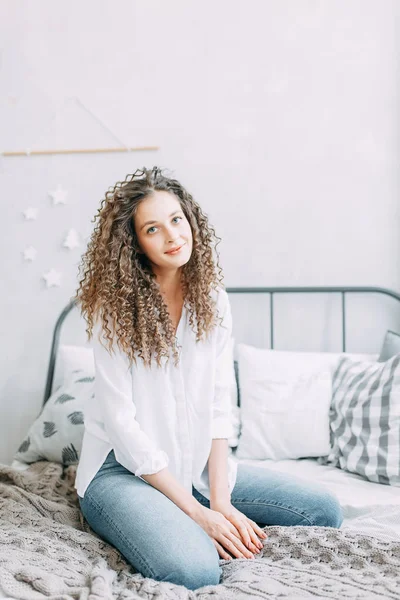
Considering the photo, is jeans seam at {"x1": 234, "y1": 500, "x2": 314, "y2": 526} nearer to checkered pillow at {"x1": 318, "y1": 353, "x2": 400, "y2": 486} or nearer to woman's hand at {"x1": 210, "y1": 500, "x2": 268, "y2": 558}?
woman's hand at {"x1": 210, "y1": 500, "x2": 268, "y2": 558}

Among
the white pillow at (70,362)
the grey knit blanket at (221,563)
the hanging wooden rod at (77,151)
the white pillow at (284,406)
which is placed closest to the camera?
the grey knit blanket at (221,563)

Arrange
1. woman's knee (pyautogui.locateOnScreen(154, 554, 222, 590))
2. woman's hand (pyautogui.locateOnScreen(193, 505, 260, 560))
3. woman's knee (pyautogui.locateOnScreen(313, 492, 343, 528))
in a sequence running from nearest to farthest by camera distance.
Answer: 1. woman's knee (pyautogui.locateOnScreen(154, 554, 222, 590))
2. woman's hand (pyautogui.locateOnScreen(193, 505, 260, 560))
3. woman's knee (pyautogui.locateOnScreen(313, 492, 343, 528))

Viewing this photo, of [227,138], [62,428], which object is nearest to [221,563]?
[62,428]

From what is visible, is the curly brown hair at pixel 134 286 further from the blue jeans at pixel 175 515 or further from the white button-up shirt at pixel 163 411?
the blue jeans at pixel 175 515

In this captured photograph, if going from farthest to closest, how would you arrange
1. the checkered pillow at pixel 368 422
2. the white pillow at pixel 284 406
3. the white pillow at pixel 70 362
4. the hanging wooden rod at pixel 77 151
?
the hanging wooden rod at pixel 77 151 < the white pillow at pixel 70 362 < the white pillow at pixel 284 406 < the checkered pillow at pixel 368 422

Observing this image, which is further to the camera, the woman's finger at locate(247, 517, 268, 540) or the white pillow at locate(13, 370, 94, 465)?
the white pillow at locate(13, 370, 94, 465)

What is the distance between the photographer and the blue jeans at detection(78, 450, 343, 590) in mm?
1304

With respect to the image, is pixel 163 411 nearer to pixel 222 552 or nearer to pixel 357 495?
pixel 222 552

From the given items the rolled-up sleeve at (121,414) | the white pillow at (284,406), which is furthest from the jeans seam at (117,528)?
the white pillow at (284,406)

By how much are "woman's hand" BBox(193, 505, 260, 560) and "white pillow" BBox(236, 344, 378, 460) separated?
2.16 feet

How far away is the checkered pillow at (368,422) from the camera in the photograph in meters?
1.88

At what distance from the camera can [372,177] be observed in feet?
7.91

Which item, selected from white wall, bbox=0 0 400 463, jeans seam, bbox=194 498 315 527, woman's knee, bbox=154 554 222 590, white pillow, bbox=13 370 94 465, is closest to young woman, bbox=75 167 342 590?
jeans seam, bbox=194 498 315 527

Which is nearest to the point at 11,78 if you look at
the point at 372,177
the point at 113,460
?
the point at 372,177
